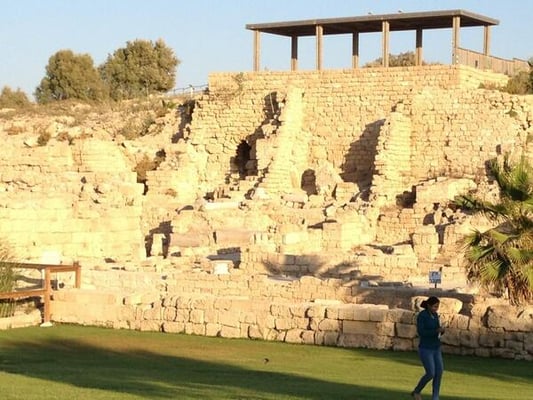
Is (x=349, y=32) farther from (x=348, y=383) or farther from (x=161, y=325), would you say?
(x=348, y=383)

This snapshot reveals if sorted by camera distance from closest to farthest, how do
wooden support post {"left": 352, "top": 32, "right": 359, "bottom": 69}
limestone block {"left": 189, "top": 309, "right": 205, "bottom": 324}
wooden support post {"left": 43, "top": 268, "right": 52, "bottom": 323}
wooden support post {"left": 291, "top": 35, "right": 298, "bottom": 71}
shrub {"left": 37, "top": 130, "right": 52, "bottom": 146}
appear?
limestone block {"left": 189, "top": 309, "right": 205, "bottom": 324}
wooden support post {"left": 43, "top": 268, "right": 52, "bottom": 323}
wooden support post {"left": 352, "top": 32, "right": 359, "bottom": 69}
shrub {"left": 37, "top": 130, "right": 52, "bottom": 146}
wooden support post {"left": 291, "top": 35, "right": 298, "bottom": 71}

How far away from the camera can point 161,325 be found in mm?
22422

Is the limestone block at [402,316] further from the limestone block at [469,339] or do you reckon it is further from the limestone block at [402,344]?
the limestone block at [469,339]

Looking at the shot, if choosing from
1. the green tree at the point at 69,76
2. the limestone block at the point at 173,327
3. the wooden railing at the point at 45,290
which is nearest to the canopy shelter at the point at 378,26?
the wooden railing at the point at 45,290

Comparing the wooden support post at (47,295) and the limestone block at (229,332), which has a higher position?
the wooden support post at (47,295)

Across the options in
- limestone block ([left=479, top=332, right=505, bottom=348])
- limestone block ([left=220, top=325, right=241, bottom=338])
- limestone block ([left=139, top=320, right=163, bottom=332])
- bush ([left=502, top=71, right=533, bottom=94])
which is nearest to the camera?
limestone block ([left=479, top=332, right=505, bottom=348])

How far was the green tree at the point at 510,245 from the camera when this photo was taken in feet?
62.4

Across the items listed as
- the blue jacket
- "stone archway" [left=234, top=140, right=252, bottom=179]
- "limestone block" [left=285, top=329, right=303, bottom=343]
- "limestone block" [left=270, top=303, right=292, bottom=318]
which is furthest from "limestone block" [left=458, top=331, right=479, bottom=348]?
"stone archway" [left=234, top=140, right=252, bottom=179]

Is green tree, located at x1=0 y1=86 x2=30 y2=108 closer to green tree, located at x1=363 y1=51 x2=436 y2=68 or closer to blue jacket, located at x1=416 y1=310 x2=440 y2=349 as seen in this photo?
green tree, located at x1=363 y1=51 x2=436 y2=68

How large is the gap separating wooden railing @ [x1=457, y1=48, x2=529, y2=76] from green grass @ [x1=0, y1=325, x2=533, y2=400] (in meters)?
21.7

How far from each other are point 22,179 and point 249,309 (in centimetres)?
1645

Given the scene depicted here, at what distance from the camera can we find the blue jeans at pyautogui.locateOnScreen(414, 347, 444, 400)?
47.6 ft

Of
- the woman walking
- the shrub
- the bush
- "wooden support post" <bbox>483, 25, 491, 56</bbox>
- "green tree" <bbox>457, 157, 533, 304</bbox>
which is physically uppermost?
"wooden support post" <bbox>483, 25, 491, 56</bbox>

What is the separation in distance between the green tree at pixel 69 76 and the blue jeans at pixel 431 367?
174 feet
